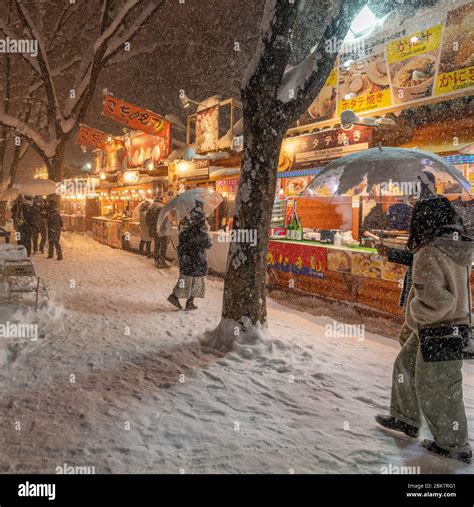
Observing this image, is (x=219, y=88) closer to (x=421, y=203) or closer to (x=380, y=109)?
(x=380, y=109)

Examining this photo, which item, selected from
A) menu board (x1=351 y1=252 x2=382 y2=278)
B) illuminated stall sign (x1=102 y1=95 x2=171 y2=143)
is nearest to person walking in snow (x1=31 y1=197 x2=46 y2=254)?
illuminated stall sign (x1=102 y1=95 x2=171 y2=143)

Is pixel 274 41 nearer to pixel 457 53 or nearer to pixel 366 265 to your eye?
pixel 366 265

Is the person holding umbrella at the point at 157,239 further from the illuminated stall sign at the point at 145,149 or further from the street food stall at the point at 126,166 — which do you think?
the illuminated stall sign at the point at 145,149

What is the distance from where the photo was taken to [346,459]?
9.95 ft

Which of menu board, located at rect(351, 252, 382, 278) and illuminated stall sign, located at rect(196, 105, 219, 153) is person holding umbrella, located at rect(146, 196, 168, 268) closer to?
illuminated stall sign, located at rect(196, 105, 219, 153)

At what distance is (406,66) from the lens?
8.73 metres

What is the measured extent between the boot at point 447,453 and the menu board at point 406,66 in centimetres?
735

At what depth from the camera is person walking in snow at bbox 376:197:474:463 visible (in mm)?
2846

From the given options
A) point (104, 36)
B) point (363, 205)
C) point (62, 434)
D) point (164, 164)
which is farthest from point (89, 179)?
point (62, 434)

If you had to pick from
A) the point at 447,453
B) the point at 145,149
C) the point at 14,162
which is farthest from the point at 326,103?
the point at 14,162

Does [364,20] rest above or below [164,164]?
above

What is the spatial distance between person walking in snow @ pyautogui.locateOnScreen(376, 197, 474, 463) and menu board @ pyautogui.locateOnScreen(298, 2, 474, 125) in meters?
6.44

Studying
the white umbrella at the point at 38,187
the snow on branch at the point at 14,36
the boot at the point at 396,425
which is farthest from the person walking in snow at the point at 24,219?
the boot at the point at 396,425
